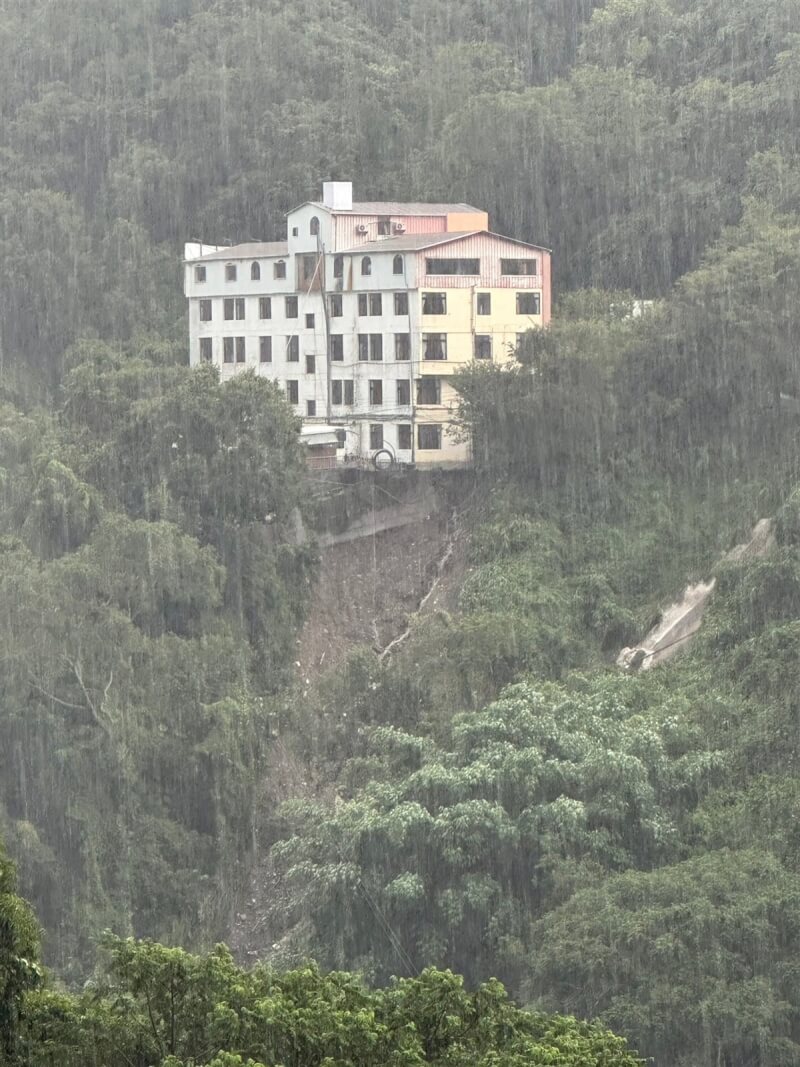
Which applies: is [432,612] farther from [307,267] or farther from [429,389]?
[307,267]

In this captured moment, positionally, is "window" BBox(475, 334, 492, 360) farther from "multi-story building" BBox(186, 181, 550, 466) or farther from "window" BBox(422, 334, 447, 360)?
"window" BBox(422, 334, 447, 360)

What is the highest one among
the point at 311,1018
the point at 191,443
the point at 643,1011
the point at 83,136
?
the point at 83,136

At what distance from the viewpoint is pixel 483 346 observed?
42562 mm

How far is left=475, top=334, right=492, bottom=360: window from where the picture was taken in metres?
42.5

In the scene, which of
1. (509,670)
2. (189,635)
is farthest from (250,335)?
(509,670)

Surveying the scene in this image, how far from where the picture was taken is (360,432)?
43.7 metres

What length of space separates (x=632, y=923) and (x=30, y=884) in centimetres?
1145

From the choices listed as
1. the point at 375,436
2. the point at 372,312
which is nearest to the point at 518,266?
the point at 372,312

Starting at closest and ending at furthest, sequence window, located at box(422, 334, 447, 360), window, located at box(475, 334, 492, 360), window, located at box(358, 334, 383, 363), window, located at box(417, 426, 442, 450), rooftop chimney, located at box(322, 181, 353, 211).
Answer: window, located at box(475, 334, 492, 360), window, located at box(422, 334, 447, 360), window, located at box(417, 426, 442, 450), window, located at box(358, 334, 383, 363), rooftop chimney, located at box(322, 181, 353, 211)

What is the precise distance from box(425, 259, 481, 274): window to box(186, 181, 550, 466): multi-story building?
0.07ft

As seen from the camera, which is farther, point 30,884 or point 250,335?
point 250,335

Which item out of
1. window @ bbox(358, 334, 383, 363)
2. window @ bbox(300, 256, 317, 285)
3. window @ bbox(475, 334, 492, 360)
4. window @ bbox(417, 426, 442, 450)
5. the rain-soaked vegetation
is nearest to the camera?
the rain-soaked vegetation

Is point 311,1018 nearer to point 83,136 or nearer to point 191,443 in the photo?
point 191,443

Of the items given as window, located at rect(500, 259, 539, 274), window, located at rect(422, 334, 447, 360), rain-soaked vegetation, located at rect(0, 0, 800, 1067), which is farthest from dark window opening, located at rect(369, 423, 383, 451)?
window, located at rect(500, 259, 539, 274)
